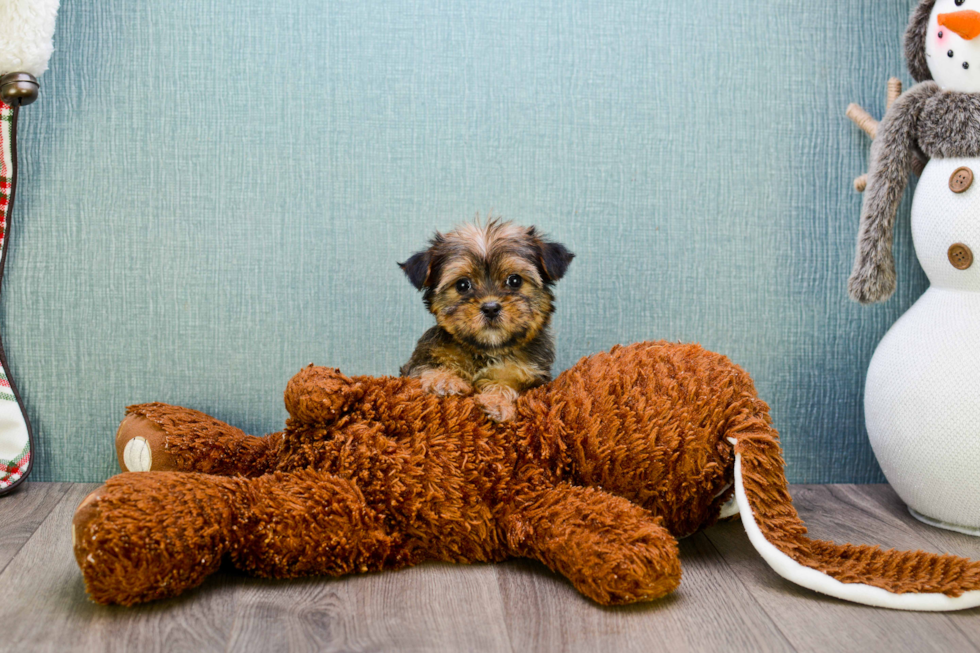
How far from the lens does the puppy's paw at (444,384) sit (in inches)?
63.1

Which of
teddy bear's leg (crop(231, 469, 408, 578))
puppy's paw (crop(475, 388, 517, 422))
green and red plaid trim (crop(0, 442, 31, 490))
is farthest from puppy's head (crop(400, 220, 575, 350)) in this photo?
green and red plaid trim (crop(0, 442, 31, 490))

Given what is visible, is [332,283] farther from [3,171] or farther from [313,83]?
[3,171]

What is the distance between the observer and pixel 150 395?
2045 millimetres

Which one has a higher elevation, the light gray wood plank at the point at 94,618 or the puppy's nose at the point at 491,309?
the puppy's nose at the point at 491,309

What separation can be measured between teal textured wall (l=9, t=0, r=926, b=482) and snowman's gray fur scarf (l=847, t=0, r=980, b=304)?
0.26 meters

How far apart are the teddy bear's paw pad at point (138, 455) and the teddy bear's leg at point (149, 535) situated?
0.43 meters

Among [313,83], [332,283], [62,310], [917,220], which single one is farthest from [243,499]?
[917,220]

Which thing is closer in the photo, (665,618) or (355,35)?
(665,618)

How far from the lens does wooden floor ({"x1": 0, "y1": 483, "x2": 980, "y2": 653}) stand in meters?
1.27

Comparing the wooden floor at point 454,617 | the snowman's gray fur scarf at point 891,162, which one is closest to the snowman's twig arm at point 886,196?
the snowman's gray fur scarf at point 891,162

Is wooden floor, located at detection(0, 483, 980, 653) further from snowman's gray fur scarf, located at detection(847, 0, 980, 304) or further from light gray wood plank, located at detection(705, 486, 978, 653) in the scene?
snowman's gray fur scarf, located at detection(847, 0, 980, 304)

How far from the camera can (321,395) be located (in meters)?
1.53

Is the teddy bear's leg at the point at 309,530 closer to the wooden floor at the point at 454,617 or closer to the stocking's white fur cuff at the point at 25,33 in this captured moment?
the wooden floor at the point at 454,617

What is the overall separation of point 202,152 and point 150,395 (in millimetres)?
647
